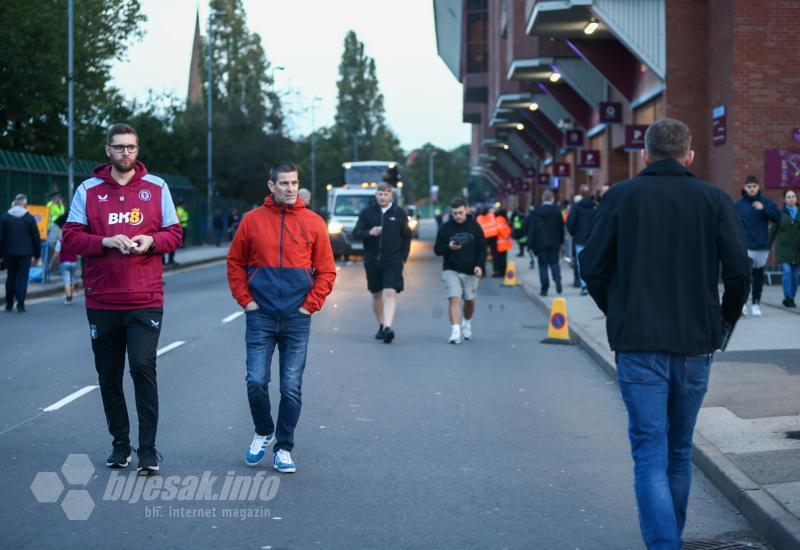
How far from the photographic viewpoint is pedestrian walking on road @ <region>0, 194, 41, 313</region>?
63.1 ft

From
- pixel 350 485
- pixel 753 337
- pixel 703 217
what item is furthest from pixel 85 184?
pixel 753 337

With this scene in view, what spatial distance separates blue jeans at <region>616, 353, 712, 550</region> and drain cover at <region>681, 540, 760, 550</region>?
0.63 meters

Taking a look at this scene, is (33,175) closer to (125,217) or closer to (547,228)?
(547,228)

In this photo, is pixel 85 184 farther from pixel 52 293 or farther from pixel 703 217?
pixel 52 293

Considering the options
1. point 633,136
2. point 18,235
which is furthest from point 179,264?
point 18,235

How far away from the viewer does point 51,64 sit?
37.4 metres

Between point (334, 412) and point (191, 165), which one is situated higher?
point (191, 165)

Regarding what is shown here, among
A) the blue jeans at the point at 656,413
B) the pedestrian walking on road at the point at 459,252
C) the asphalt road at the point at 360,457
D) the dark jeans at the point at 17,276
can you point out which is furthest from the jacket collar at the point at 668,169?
the dark jeans at the point at 17,276

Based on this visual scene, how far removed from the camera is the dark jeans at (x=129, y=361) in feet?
23.8

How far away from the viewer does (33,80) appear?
37.7 metres

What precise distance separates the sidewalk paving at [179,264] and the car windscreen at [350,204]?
4.53 metres

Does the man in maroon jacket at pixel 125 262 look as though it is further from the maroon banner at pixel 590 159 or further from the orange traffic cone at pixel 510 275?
the maroon banner at pixel 590 159

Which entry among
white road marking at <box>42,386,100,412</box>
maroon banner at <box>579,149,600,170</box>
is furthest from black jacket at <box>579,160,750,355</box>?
maroon banner at <box>579,149,600,170</box>

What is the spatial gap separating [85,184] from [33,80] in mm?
32008
